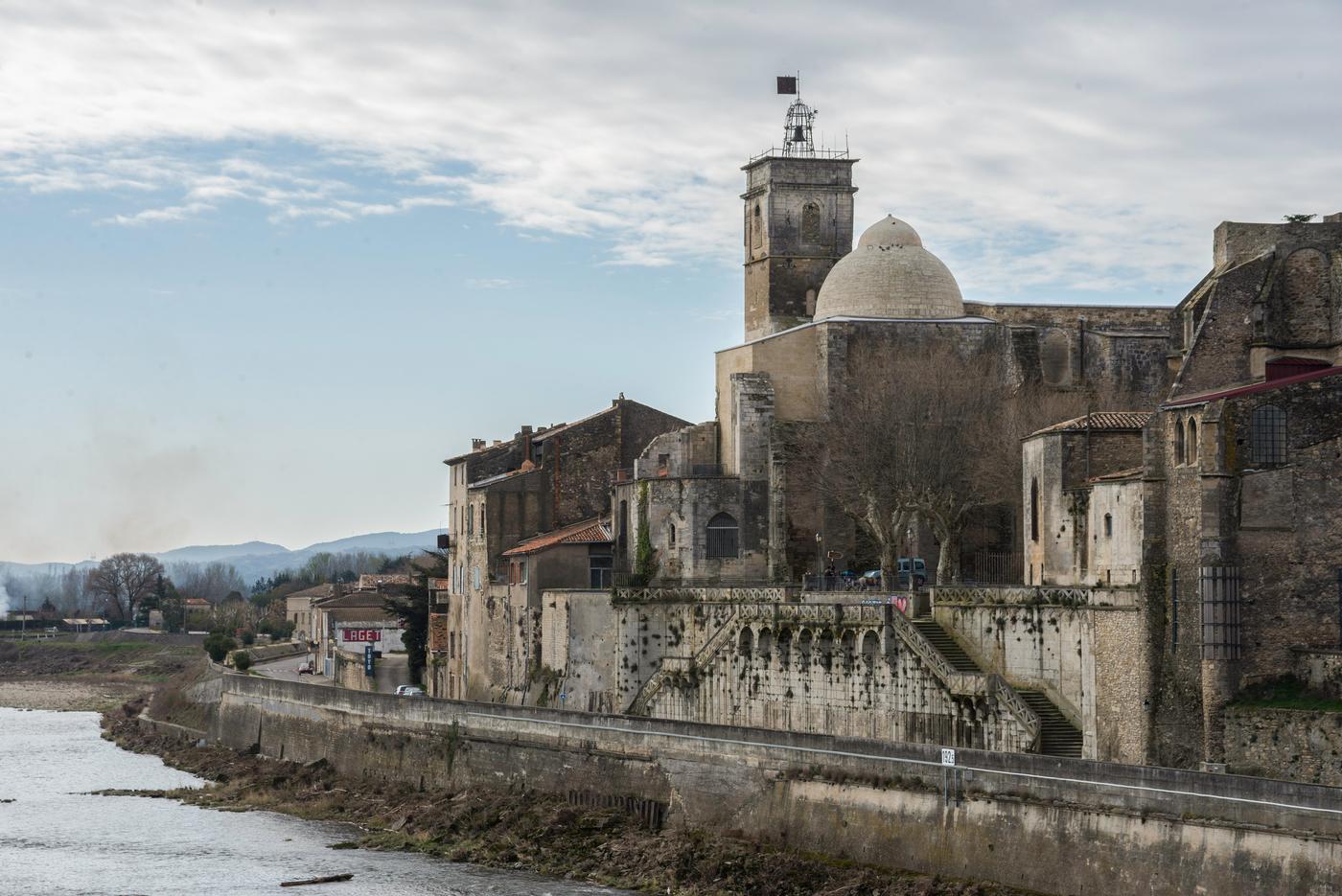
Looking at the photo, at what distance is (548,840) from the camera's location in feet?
145

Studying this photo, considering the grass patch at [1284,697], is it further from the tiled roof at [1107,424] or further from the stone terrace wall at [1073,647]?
the tiled roof at [1107,424]

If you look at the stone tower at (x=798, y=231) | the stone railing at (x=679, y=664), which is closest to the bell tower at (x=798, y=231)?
the stone tower at (x=798, y=231)

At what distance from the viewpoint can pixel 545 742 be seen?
48250 mm

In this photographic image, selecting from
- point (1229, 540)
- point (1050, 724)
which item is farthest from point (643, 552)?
point (1229, 540)

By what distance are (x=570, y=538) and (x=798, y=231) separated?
63.8 ft

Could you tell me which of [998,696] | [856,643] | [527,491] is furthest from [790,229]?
[998,696]

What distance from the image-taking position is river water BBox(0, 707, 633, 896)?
41.0 metres

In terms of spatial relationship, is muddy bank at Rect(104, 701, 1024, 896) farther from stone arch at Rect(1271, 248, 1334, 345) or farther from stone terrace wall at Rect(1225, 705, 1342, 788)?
stone arch at Rect(1271, 248, 1334, 345)

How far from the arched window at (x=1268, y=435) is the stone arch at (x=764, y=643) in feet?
54.7

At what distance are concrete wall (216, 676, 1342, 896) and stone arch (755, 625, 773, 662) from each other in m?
6.03

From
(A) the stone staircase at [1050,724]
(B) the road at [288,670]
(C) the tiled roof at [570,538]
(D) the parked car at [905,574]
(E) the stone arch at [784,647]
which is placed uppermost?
(C) the tiled roof at [570,538]

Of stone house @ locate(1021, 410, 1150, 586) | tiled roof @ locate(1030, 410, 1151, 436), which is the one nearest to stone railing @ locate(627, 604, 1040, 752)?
stone house @ locate(1021, 410, 1150, 586)

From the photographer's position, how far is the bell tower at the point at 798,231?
7388 cm

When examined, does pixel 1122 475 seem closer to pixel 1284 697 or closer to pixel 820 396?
pixel 1284 697
